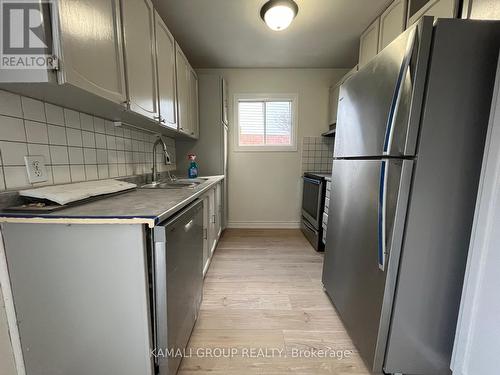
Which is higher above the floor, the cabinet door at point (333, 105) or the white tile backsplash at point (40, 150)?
the cabinet door at point (333, 105)

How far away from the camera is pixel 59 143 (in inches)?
43.9

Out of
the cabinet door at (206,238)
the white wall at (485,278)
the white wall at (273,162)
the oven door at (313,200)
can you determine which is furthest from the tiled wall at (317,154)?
the white wall at (485,278)

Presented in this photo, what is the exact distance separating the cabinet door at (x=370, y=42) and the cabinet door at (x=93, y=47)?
206 centimetres

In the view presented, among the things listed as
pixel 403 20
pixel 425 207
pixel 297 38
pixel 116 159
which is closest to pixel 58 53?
pixel 116 159

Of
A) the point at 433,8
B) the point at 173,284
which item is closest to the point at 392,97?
the point at 433,8

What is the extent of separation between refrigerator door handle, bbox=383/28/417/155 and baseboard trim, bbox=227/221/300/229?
2.60 metres

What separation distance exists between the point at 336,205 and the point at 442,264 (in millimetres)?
652

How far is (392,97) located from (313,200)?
6.30ft

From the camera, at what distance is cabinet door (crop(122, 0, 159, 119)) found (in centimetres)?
118

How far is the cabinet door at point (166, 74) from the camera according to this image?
1.58 metres

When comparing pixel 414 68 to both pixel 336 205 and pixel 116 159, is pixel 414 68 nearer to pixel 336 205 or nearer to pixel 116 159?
pixel 336 205

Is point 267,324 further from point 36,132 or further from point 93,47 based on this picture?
point 93,47

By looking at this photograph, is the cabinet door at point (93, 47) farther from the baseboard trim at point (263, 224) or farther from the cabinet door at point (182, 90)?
the baseboard trim at point (263, 224)

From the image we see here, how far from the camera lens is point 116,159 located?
1.58m
